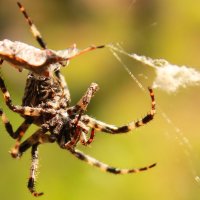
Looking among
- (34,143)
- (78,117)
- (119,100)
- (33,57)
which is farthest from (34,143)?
(119,100)

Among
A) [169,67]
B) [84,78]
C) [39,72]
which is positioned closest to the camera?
[39,72]

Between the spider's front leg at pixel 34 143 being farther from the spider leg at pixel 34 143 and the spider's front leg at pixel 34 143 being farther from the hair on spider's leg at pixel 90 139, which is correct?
the hair on spider's leg at pixel 90 139

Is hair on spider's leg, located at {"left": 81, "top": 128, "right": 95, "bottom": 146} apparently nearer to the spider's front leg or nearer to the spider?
the spider

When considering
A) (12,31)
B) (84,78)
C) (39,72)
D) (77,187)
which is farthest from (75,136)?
(12,31)

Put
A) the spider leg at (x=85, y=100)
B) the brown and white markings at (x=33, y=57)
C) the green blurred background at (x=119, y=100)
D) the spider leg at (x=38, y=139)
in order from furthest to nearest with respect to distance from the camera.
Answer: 1. the green blurred background at (x=119, y=100)
2. the spider leg at (x=38, y=139)
3. the spider leg at (x=85, y=100)
4. the brown and white markings at (x=33, y=57)

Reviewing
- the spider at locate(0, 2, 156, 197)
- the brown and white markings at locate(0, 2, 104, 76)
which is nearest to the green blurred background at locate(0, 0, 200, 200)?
the spider at locate(0, 2, 156, 197)

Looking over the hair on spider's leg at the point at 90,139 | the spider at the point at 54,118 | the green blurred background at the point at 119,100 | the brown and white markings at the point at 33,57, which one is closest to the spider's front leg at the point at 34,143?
the spider at the point at 54,118

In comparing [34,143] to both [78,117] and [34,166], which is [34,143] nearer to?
[34,166]

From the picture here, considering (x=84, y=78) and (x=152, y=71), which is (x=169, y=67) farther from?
(x=84, y=78)
